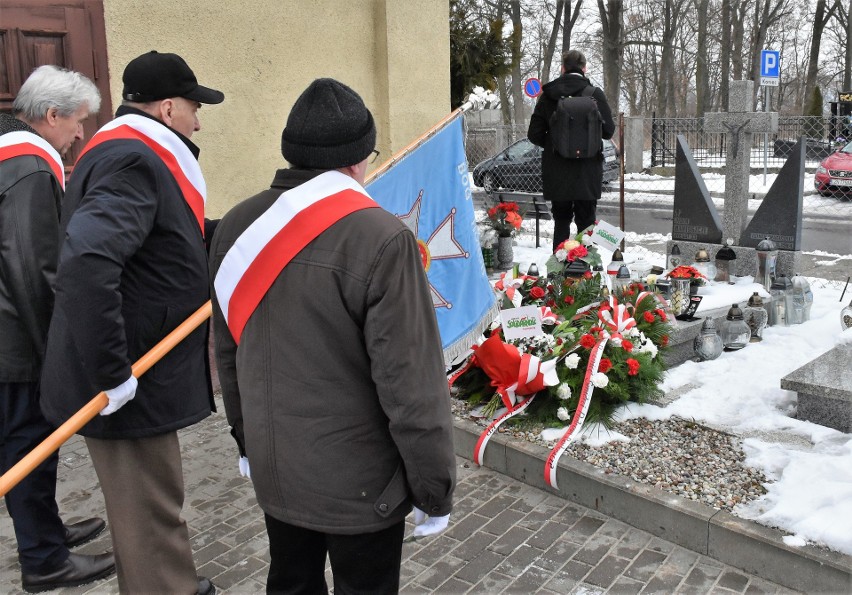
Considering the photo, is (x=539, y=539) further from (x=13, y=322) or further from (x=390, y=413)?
(x=13, y=322)

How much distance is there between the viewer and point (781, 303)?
601 centimetres

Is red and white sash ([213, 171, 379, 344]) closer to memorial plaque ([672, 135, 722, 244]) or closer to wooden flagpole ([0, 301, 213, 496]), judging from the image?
wooden flagpole ([0, 301, 213, 496])

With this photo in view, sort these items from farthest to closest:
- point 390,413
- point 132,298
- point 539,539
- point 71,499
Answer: point 71,499
point 539,539
point 132,298
point 390,413

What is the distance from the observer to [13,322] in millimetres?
3107

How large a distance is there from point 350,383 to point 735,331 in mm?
4244

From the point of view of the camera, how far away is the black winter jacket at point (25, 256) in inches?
118

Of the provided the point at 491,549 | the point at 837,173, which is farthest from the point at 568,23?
the point at 491,549

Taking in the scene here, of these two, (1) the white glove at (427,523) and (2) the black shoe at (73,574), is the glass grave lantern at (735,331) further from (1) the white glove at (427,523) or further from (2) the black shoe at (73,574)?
(2) the black shoe at (73,574)

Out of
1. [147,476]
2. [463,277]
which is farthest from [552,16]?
[147,476]

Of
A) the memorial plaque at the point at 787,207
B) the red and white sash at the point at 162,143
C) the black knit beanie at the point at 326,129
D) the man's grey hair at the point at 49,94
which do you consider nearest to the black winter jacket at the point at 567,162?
the memorial plaque at the point at 787,207

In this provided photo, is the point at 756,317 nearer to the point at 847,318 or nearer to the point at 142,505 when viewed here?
the point at 847,318

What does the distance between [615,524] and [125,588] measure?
6.73 feet

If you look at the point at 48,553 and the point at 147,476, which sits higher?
the point at 147,476

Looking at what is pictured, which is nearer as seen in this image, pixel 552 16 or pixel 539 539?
pixel 539 539
